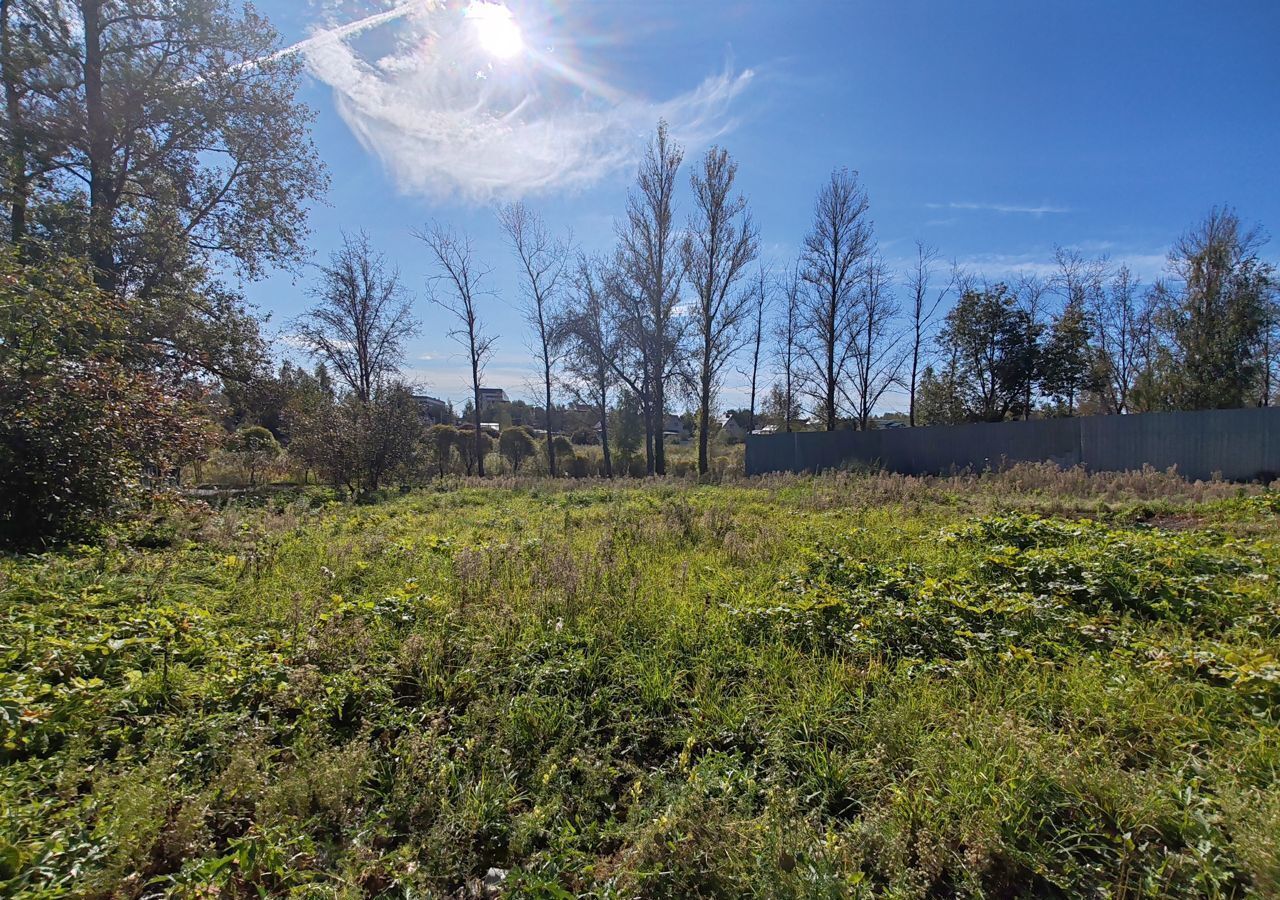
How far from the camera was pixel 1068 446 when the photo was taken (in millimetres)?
14312

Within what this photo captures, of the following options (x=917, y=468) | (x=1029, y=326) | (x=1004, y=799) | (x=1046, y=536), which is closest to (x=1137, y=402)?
(x=1029, y=326)

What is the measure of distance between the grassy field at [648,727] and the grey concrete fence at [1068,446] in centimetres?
1093

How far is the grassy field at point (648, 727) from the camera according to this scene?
165cm

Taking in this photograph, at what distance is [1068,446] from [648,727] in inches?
671

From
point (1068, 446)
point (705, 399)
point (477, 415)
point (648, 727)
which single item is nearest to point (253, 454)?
point (477, 415)

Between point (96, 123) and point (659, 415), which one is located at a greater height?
point (96, 123)

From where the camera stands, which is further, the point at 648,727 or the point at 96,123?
the point at 96,123

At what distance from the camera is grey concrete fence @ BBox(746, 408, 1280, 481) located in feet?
38.8

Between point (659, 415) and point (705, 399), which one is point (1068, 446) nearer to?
point (705, 399)

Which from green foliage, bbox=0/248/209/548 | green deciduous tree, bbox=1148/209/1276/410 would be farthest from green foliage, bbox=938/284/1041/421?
green foliage, bbox=0/248/209/548

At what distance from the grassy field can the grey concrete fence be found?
10.9 metres

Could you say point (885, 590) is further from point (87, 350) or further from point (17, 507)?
point (87, 350)

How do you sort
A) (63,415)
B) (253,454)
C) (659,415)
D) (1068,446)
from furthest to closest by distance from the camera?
(659,415) → (253,454) → (1068,446) → (63,415)

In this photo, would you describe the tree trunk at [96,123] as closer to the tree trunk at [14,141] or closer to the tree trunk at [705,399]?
the tree trunk at [14,141]
